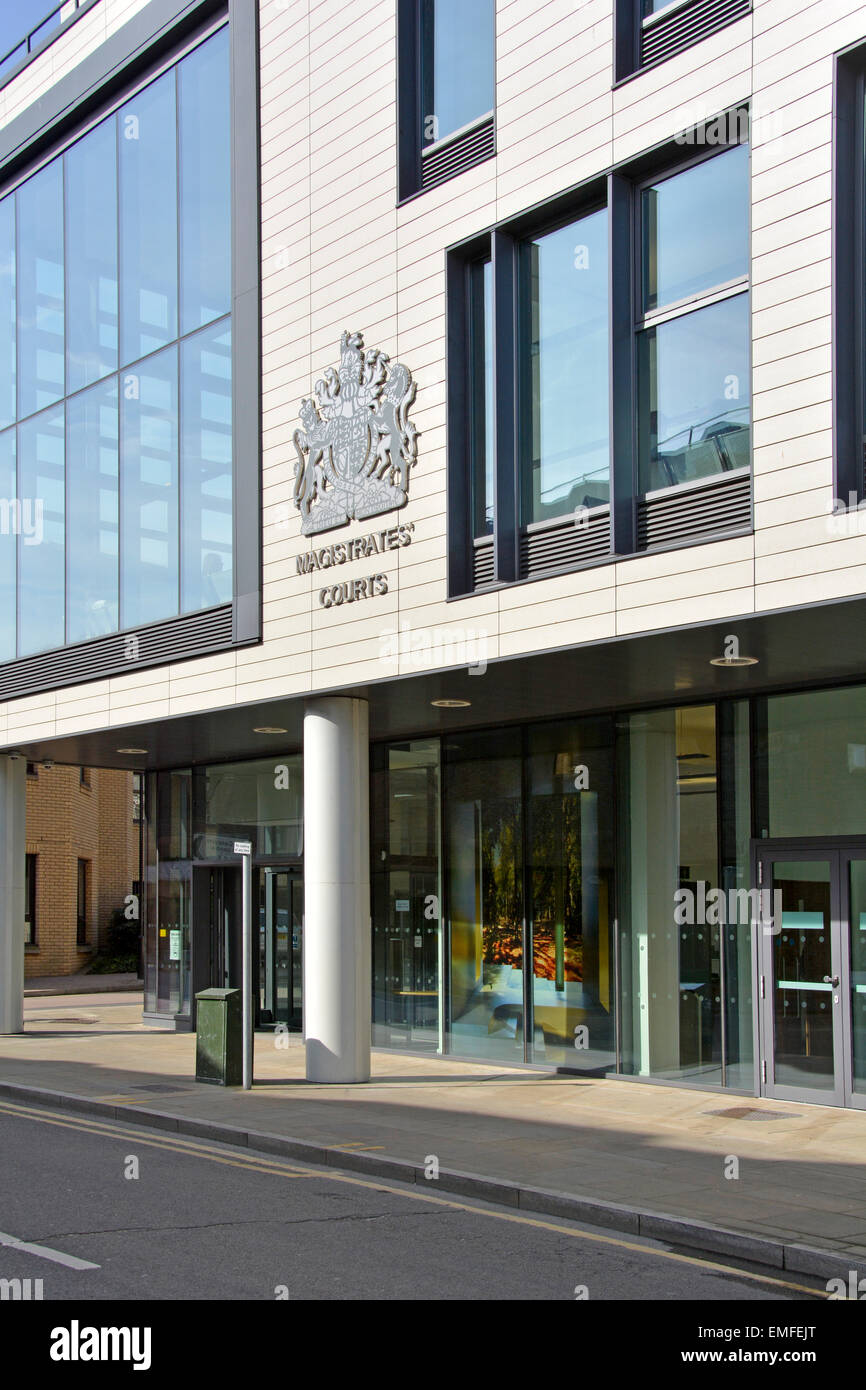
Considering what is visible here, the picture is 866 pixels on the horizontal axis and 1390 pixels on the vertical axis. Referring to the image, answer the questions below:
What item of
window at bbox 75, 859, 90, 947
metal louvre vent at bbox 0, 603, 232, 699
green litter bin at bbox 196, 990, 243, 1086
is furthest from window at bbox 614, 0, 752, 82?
window at bbox 75, 859, 90, 947

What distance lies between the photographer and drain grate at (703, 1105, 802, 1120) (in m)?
13.1

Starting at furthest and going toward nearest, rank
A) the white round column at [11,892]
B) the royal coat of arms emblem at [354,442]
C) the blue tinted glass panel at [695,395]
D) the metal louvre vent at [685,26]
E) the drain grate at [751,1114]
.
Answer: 1. the white round column at [11,892]
2. the royal coat of arms emblem at [354,442]
3. the drain grate at [751,1114]
4. the blue tinted glass panel at [695,395]
5. the metal louvre vent at [685,26]

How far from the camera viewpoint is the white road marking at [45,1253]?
7534 mm

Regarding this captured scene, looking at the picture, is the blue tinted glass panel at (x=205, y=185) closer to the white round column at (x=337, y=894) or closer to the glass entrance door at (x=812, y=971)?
the white round column at (x=337, y=894)

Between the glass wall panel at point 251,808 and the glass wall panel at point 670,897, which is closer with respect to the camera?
the glass wall panel at point 670,897

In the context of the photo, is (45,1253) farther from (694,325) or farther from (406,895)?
(406,895)

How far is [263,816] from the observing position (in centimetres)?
2230

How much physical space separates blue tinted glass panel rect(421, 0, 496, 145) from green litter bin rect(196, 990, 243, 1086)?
9.40m

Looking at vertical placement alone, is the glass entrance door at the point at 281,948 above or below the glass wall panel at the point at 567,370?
below

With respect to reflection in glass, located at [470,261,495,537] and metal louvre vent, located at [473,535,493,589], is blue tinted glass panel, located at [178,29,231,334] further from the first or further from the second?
metal louvre vent, located at [473,535,493,589]

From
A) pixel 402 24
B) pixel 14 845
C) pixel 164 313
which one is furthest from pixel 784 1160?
pixel 14 845

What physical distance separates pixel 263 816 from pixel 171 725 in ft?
11.8

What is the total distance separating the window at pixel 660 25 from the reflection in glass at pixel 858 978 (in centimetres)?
752


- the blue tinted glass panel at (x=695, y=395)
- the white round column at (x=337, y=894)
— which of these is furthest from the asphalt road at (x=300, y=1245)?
the blue tinted glass panel at (x=695, y=395)
